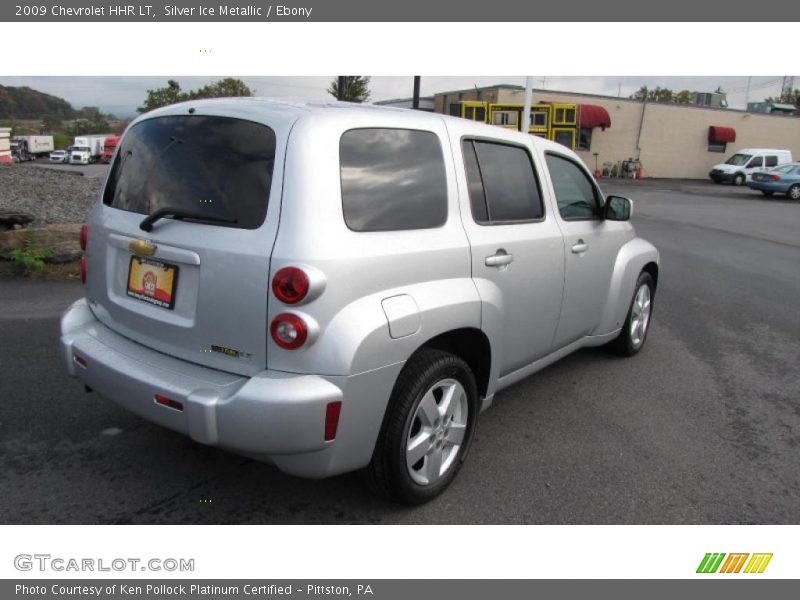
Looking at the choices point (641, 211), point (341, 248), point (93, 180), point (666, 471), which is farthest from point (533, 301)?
point (641, 211)

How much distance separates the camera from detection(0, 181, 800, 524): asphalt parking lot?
3.06 meters

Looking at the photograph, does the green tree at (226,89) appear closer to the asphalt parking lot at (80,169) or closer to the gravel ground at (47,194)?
the asphalt parking lot at (80,169)

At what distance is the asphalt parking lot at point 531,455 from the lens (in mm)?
3059

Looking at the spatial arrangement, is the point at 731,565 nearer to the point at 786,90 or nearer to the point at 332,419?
the point at 332,419

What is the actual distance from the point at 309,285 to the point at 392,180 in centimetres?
76

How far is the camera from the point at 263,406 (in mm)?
2441

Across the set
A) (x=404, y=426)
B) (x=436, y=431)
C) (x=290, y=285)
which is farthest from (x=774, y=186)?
(x=290, y=285)

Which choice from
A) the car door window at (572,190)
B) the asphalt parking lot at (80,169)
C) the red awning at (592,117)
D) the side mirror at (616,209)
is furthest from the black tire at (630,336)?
the red awning at (592,117)

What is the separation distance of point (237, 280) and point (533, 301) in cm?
185

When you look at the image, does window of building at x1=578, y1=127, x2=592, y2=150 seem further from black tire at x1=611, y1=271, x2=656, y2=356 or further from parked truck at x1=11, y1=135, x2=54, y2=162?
parked truck at x1=11, y1=135, x2=54, y2=162

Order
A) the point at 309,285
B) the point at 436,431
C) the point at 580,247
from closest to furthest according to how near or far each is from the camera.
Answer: the point at 309,285, the point at 436,431, the point at 580,247

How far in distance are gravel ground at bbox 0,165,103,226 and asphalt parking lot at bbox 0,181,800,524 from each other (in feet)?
A: 10.2

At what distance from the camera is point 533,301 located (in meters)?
3.72

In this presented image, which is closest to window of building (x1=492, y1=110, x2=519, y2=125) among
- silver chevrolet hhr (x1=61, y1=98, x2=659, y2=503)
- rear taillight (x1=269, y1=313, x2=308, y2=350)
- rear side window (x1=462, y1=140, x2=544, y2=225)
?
rear side window (x1=462, y1=140, x2=544, y2=225)
